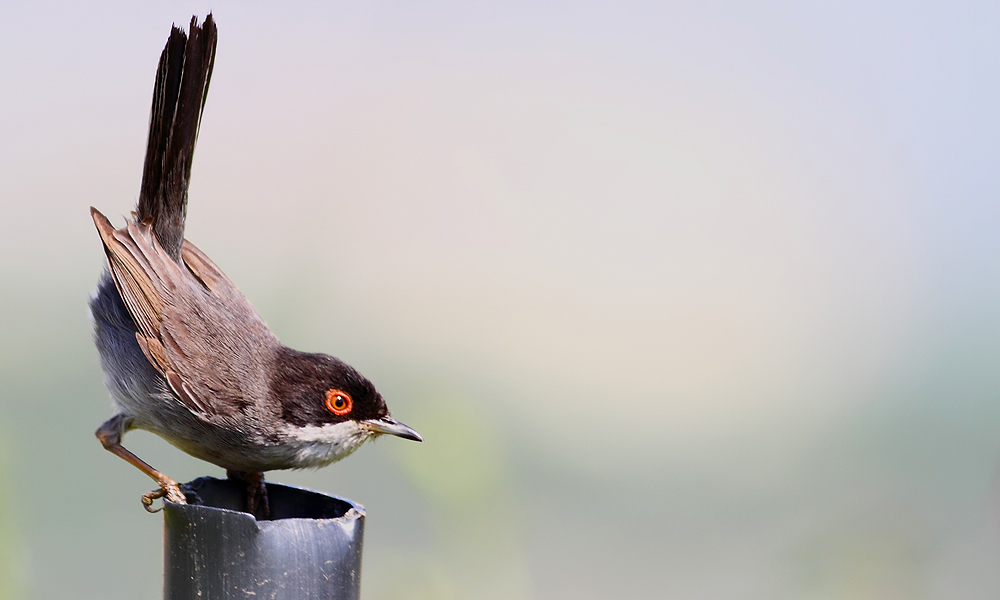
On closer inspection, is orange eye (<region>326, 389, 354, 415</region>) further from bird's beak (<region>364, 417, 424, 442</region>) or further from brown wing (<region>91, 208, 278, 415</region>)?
brown wing (<region>91, 208, 278, 415</region>)

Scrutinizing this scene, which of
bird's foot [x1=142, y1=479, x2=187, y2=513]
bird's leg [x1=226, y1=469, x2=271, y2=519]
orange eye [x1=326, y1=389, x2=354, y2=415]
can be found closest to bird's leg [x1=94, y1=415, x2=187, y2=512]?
bird's foot [x1=142, y1=479, x2=187, y2=513]

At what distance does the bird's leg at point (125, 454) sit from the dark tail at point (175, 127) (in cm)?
68

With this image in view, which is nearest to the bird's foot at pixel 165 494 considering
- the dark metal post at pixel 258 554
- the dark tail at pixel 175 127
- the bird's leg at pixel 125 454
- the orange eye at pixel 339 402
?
the bird's leg at pixel 125 454

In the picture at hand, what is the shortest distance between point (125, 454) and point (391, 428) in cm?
99

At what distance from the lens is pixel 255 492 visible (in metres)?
2.66

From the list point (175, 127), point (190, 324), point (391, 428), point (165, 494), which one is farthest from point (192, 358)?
point (175, 127)

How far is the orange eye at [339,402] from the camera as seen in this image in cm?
276

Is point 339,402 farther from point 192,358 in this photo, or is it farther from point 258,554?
point 258,554

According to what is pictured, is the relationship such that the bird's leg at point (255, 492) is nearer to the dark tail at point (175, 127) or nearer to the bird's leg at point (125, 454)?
the bird's leg at point (125, 454)

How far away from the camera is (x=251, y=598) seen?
83.3 inches

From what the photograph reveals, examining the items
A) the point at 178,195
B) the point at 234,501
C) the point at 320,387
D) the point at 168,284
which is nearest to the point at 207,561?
the point at 234,501

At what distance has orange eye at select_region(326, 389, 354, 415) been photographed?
276 centimetres

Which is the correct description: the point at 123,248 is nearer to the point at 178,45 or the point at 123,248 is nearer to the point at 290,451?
the point at 178,45

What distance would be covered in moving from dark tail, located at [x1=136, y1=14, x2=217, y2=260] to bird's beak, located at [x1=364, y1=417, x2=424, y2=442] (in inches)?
46.4
